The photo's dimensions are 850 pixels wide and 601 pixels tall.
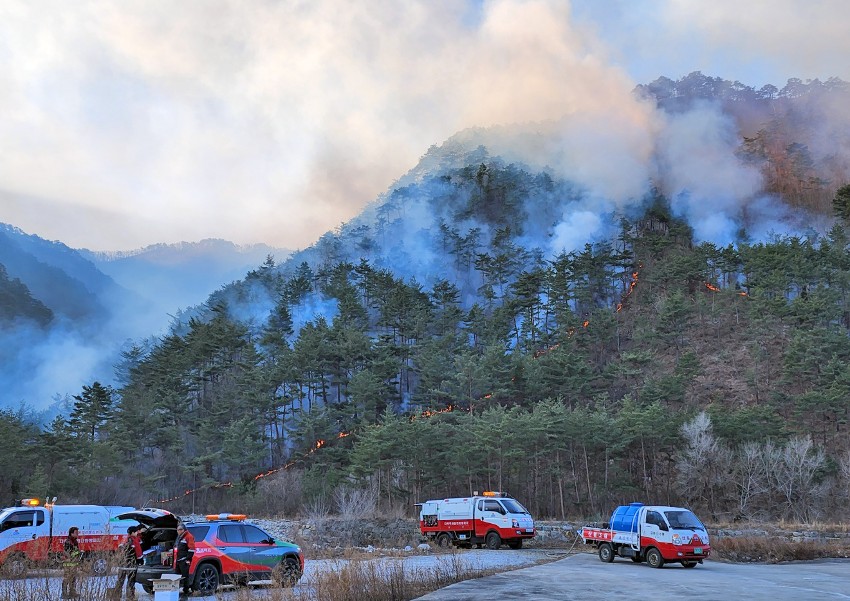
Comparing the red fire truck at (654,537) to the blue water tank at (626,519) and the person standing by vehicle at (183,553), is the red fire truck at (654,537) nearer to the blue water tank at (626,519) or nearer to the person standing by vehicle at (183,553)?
the blue water tank at (626,519)

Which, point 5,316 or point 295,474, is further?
point 5,316

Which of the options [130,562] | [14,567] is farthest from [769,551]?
[14,567]

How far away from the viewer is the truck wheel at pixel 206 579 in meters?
14.9

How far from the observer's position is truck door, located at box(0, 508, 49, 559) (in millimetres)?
20650

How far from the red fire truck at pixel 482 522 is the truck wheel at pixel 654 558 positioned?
307 inches

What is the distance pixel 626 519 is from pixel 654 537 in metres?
1.36

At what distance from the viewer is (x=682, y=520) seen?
73.2 ft

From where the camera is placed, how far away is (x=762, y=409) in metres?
45.5

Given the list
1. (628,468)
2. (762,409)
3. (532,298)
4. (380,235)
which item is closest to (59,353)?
(380,235)

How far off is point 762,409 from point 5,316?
114187 millimetres

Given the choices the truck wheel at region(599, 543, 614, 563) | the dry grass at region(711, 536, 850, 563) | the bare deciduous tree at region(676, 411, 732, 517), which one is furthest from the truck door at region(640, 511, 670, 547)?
the bare deciduous tree at region(676, 411, 732, 517)

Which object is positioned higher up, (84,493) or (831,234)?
(831,234)

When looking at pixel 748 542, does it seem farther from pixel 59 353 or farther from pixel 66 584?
pixel 59 353

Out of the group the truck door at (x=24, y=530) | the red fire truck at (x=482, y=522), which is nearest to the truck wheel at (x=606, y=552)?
the red fire truck at (x=482, y=522)
